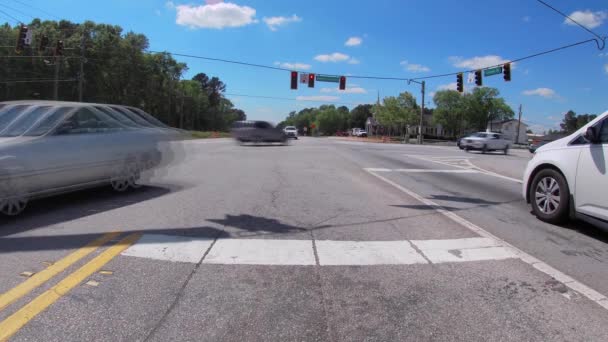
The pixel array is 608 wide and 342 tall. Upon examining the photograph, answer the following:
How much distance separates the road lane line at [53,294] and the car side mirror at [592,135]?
19.2 ft

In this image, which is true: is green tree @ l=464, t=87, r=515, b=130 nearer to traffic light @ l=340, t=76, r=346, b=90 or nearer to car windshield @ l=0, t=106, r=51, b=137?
traffic light @ l=340, t=76, r=346, b=90

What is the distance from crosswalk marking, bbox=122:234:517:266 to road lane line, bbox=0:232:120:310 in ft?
1.37

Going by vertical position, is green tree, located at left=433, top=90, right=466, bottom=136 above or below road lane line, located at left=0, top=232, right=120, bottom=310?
above

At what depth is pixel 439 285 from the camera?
3.79 m

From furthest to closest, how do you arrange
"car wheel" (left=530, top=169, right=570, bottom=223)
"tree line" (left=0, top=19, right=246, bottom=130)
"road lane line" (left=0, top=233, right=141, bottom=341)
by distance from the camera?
"tree line" (left=0, top=19, right=246, bottom=130)
"car wheel" (left=530, top=169, right=570, bottom=223)
"road lane line" (left=0, top=233, right=141, bottom=341)

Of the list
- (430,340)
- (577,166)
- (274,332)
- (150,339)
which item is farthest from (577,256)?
(150,339)

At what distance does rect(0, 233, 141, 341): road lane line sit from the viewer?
287 cm

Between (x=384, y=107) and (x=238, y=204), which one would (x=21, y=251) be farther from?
(x=384, y=107)

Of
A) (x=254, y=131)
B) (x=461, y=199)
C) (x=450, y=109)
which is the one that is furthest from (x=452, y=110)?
(x=461, y=199)

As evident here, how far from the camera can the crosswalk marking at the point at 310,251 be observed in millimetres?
4330

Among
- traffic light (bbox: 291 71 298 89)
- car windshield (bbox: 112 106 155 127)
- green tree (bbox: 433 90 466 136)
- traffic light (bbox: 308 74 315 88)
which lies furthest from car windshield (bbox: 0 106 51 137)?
green tree (bbox: 433 90 466 136)

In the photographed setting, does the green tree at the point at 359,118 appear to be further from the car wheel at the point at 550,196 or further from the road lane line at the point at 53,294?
the road lane line at the point at 53,294

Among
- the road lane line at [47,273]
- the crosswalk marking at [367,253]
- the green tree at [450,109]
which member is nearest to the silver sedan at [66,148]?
the road lane line at [47,273]

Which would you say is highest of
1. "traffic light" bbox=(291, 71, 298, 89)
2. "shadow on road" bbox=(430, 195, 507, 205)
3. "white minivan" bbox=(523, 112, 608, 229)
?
"traffic light" bbox=(291, 71, 298, 89)
